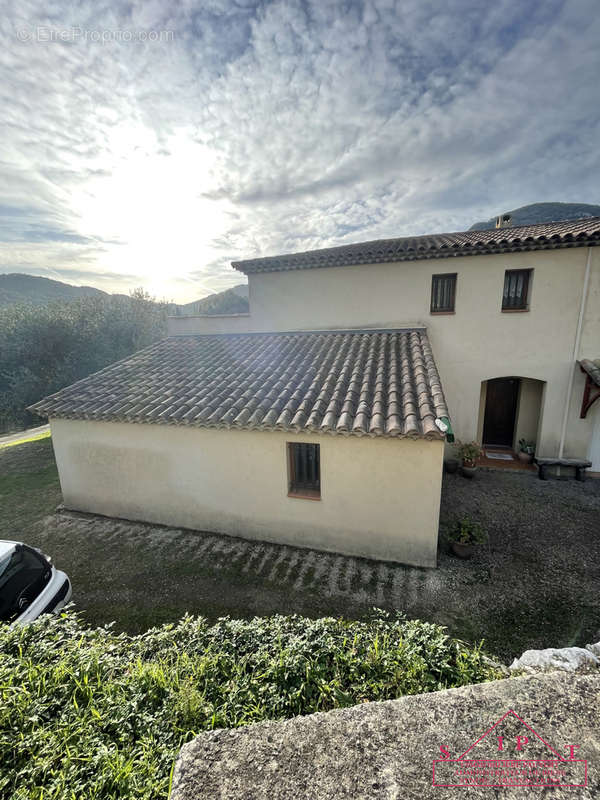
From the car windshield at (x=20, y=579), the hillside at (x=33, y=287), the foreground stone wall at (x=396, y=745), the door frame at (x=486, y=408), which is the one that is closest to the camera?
the foreground stone wall at (x=396, y=745)

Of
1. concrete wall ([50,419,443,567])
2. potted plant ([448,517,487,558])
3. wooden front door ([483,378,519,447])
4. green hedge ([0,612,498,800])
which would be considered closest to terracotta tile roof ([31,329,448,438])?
concrete wall ([50,419,443,567])

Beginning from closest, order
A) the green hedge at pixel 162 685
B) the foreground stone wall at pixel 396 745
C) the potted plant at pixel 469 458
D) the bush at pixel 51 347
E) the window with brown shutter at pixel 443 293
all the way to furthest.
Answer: the foreground stone wall at pixel 396 745 → the green hedge at pixel 162 685 → the potted plant at pixel 469 458 → the window with brown shutter at pixel 443 293 → the bush at pixel 51 347

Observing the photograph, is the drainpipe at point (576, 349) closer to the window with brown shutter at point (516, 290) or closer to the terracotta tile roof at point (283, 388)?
the window with brown shutter at point (516, 290)

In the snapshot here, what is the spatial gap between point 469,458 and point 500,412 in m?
3.28

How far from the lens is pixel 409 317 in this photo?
11.9m

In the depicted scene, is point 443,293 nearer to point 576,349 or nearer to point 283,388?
point 576,349

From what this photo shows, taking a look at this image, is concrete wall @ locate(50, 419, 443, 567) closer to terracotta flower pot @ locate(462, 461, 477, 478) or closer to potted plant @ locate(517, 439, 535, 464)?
terracotta flower pot @ locate(462, 461, 477, 478)

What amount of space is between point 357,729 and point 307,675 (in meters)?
1.00

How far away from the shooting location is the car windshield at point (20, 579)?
504 cm

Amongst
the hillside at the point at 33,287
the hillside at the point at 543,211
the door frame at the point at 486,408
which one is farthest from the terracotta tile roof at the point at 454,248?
the hillside at the point at 33,287

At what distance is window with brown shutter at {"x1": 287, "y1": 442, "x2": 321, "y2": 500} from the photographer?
25.3ft

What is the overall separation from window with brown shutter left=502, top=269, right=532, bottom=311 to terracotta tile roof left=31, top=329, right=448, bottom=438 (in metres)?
2.92

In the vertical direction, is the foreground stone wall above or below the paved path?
above

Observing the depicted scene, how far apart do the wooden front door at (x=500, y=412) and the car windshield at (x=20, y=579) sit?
14.2 metres
